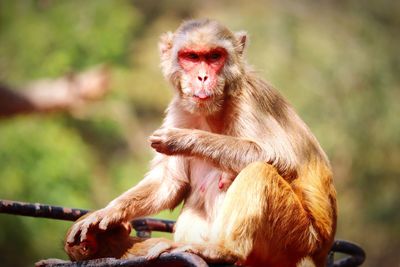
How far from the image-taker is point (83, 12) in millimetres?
18688

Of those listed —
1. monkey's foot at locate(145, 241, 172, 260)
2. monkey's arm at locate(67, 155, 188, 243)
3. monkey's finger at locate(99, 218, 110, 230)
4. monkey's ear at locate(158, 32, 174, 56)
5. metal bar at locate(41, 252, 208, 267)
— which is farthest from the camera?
monkey's ear at locate(158, 32, 174, 56)

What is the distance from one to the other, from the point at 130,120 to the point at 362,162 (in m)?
6.27

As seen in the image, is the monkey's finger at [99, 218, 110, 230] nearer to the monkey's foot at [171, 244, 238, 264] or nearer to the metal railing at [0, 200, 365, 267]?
the metal railing at [0, 200, 365, 267]

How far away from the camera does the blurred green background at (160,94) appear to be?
17.0 metres

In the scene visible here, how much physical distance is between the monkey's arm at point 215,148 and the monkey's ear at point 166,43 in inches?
38.4

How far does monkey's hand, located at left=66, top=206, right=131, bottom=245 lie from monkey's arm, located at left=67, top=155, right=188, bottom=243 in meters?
0.03

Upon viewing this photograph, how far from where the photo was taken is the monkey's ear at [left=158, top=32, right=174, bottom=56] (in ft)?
18.7

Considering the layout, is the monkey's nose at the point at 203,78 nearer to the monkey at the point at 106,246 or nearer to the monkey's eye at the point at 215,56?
the monkey's eye at the point at 215,56

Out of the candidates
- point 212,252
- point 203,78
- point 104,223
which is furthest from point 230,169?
point 104,223

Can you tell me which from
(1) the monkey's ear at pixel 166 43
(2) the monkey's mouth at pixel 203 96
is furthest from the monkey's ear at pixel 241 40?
(2) the monkey's mouth at pixel 203 96

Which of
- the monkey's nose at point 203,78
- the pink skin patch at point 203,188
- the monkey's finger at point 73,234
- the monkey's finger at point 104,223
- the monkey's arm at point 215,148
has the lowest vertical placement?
the monkey's finger at point 73,234

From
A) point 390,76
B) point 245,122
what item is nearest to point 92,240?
point 245,122

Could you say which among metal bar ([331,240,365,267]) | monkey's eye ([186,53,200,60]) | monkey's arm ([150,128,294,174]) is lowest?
metal bar ([331,240,365,267])

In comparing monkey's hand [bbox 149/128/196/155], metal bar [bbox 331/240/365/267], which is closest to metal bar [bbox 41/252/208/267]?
monkey's hand [bbox 149/128/196/155]
